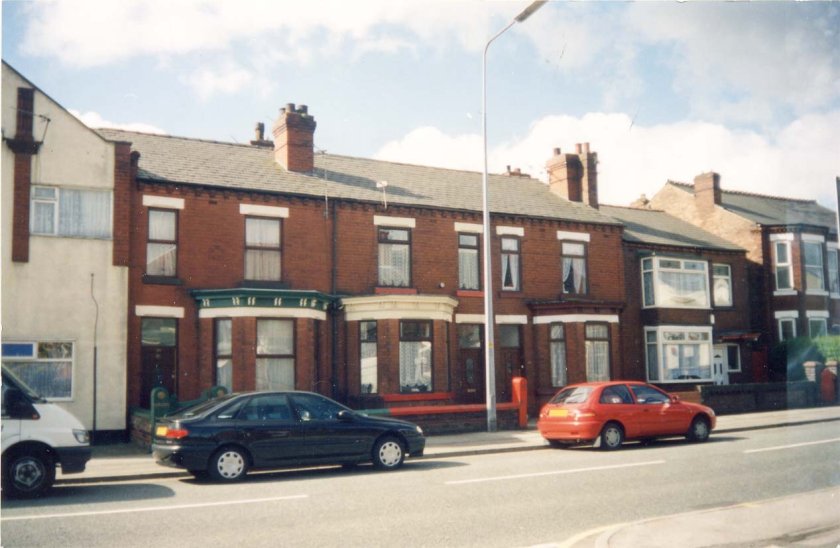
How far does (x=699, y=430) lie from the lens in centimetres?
1733

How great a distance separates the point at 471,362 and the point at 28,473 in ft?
51.7

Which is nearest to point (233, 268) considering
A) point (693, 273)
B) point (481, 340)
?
point (481, 340)

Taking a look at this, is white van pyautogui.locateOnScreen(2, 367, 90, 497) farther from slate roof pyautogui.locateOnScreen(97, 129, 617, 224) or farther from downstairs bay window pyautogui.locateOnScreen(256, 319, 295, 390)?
slate roof pyautogui.locateOnScreen(97, 129, 617, 224)

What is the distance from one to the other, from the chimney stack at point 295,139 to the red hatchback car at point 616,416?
37.8 ft

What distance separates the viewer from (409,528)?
8.52 metres

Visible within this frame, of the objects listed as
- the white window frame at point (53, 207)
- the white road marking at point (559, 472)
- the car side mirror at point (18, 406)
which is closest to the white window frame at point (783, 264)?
the white road marking at point (559, 472)

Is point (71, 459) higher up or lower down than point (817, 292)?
lower down

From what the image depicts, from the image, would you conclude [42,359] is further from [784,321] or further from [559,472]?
[784,321]

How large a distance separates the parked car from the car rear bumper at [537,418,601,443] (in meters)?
3.98

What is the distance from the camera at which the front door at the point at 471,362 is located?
24266 mm

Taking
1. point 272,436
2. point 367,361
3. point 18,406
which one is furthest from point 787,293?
point 18,406

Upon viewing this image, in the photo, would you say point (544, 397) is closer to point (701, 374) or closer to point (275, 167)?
point (701, 374)

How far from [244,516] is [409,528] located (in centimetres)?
212

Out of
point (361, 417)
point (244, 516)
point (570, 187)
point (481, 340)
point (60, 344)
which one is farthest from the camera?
point (570, 187)
